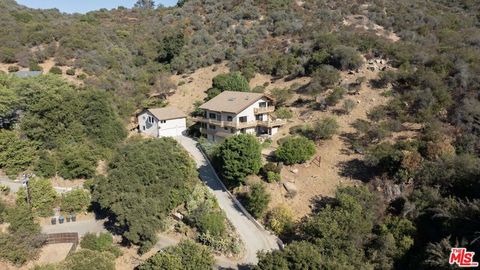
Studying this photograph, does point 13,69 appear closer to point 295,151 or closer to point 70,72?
point 70,72

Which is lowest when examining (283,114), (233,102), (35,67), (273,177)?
(273,177)

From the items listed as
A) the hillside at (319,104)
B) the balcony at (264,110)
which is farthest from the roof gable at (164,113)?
the balcony at (264,110)

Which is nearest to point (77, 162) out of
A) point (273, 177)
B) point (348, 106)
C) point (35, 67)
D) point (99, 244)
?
point (99, 244)

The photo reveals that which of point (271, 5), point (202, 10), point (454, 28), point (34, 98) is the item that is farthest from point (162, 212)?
point (202, 10)

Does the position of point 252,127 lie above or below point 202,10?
below

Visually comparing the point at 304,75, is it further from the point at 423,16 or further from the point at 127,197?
the point at 127,197

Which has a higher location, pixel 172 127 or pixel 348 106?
pixel 348 106

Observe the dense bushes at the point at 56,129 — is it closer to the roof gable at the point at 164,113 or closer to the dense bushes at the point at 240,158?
the roof gable at the point at 164,113
